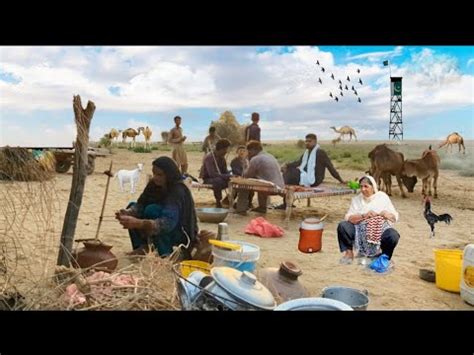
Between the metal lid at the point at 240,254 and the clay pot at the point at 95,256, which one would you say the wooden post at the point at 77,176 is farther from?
the metal lid at the point at 240,254

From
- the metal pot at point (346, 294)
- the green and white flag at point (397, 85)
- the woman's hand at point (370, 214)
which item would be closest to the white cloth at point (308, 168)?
the woman's hand at point (370, 214)

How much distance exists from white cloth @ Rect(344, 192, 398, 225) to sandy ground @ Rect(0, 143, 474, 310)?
0.33ft

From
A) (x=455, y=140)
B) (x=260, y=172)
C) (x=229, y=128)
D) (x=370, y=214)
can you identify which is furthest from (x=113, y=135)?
(x=455, y=140)

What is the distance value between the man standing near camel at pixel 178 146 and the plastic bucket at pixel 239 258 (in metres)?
0.81

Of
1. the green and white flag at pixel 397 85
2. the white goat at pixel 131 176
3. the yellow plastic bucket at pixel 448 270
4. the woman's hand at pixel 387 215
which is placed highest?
the green and white flag at pixel 397 85

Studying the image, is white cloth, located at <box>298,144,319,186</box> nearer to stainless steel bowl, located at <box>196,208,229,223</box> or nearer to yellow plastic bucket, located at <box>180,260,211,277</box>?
stainless steel bowl, located at <box>196,208,229,223</box>

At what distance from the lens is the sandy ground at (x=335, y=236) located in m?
4.35

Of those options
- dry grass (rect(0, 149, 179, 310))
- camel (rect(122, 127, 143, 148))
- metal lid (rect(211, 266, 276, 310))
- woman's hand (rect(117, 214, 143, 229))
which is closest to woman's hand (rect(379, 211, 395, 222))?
metal lid (rect(211, 266, 276, 310))

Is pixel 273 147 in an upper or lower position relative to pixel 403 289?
upper
